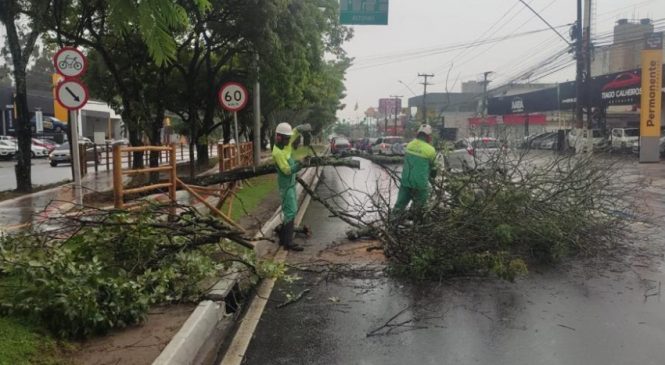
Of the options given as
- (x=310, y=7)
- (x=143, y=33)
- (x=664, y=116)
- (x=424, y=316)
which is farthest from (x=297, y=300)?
(x=664, y=116)

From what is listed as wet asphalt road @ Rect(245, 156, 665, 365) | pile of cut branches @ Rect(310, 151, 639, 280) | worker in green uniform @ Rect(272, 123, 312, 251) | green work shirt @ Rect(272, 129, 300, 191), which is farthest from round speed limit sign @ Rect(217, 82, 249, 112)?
wet asphalt road @ Rect(245, 156, 665, 365)

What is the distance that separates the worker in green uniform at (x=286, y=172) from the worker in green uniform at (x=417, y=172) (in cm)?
148

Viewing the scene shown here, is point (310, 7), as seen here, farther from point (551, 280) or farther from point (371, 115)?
point (371, 115)

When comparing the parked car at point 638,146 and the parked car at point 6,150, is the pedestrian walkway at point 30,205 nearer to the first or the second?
the parked car at point 6,150

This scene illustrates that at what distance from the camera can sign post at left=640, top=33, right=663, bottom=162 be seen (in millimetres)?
26031

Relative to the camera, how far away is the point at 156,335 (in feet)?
14.6

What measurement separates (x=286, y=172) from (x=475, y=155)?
2823mm

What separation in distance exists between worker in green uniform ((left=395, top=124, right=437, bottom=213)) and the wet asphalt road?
165cm

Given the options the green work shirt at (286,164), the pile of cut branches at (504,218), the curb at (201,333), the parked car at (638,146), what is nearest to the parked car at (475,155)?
the pile of cut branches at (504,218)

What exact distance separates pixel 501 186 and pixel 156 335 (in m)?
4.79

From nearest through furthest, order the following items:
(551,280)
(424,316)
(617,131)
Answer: (424,316) < (551,280) < (617,131)

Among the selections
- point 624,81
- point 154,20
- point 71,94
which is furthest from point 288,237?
point 624,81

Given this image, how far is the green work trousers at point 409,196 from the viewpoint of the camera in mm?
7969

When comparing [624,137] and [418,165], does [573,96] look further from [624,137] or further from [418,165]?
[418,165]
